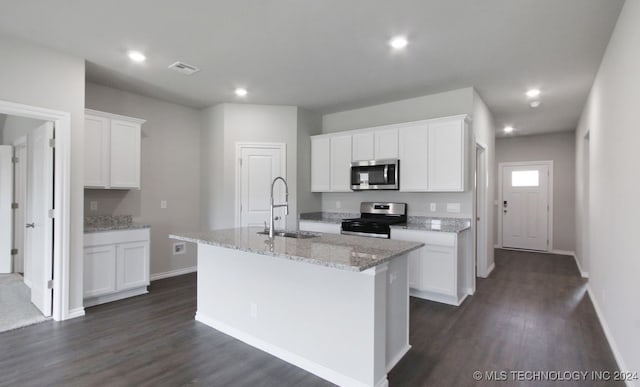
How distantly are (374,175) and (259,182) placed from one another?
174 centimetres

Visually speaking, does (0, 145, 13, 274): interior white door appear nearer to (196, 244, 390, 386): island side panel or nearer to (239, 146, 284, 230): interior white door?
(239, 146, 284, 230): interior white door

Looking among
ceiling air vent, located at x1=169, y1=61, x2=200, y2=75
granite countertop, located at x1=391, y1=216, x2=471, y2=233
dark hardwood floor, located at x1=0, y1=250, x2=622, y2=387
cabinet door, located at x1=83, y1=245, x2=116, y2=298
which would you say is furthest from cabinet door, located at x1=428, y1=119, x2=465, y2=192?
cabinet door, located at x1=83, y1=245, x2=116, y2=298

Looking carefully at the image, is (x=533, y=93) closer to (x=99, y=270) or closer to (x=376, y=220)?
(x=376, y=220)

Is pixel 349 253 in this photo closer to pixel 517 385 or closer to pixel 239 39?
pixel 517 385

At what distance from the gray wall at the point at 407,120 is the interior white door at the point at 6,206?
191 inches

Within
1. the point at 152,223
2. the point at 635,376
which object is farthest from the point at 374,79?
the point at 152,223

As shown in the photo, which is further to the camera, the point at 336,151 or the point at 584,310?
the point at 336,151

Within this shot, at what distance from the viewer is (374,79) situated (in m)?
3.82

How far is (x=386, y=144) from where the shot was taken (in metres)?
4.48

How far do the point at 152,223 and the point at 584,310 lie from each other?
5.53 meters

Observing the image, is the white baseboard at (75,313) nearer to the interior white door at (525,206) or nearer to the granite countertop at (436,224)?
the granite countertop at (436,224)

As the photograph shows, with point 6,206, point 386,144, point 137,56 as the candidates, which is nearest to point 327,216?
point 386,144

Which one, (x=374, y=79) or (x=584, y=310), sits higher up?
(x=374, y=79)

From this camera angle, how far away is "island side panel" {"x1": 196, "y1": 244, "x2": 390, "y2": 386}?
208cm
